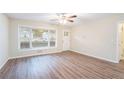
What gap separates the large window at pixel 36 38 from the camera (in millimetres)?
4988

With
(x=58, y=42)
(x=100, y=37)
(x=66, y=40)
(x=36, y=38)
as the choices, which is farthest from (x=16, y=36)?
(x=100, y=37)

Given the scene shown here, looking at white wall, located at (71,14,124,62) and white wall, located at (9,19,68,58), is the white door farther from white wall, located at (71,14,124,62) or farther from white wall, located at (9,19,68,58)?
white wall, located at (9,19,68,58)

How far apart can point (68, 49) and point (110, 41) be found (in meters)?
3.37

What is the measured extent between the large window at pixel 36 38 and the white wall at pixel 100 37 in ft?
5.56

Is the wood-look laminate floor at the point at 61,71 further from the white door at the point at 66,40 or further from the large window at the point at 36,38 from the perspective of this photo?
the white door at the point at 66,40

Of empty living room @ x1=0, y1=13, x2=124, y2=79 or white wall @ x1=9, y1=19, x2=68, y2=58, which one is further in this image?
white wall @ x1=9, y1=19, x2=68, y2=58

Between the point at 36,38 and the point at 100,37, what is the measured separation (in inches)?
127

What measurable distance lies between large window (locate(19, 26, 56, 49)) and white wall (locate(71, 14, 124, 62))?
5.56 ft

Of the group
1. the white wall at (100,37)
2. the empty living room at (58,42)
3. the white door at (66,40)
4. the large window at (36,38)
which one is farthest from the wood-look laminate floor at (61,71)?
the white door at (66,40)

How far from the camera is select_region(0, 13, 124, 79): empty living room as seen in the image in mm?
3562

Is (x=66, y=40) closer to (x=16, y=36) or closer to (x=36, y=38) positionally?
(x=36, y=38)

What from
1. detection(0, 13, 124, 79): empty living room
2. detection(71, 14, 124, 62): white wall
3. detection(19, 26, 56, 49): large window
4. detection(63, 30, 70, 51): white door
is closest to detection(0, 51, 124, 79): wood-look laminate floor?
detection(0, 13, 124, 79): empty living room
